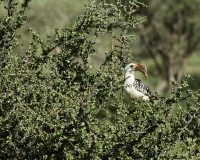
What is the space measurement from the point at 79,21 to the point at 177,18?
18.7 meters

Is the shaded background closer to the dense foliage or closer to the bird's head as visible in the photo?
the bird's head

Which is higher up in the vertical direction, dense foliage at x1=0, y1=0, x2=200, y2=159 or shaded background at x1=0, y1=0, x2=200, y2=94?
shaded background at x1=0, y1=0, x2=200, y2=94

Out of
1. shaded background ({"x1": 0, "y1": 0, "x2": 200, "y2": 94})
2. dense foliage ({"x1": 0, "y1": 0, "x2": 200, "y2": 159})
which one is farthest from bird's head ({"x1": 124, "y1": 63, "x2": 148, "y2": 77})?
shaded background ({"x1": 0, "y1": 0, "x2": 200, "y2": 94})

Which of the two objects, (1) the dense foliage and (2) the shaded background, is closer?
(1) the dense foliage

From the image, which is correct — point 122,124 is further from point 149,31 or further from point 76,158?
point 149,31

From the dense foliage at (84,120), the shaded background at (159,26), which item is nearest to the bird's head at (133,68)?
the dense foliage at (84,120)

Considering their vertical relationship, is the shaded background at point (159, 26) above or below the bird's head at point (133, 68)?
above

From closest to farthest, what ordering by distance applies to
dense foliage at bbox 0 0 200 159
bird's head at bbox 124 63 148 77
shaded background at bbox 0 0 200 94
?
dense foliage at bbox 0 0 200 159 → bird's head at bbox 124 63 148 77 → shaded background at bbox 0 0 200 94

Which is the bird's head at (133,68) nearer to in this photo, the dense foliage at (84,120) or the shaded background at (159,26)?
the dense foliage at (84,120)

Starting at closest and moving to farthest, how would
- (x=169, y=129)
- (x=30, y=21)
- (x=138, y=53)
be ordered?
(x=169, y=129)
(x=30, y=21)
(x=138, y=53)

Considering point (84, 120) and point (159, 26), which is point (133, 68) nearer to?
point (84, 120)

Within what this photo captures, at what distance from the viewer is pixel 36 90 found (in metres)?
5.71

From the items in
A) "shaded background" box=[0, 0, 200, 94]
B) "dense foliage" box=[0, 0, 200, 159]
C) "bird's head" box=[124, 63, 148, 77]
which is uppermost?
"shaded background" box=[0, 0, 200, 94]

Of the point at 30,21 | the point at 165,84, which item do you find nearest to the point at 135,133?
the point at 30,21
